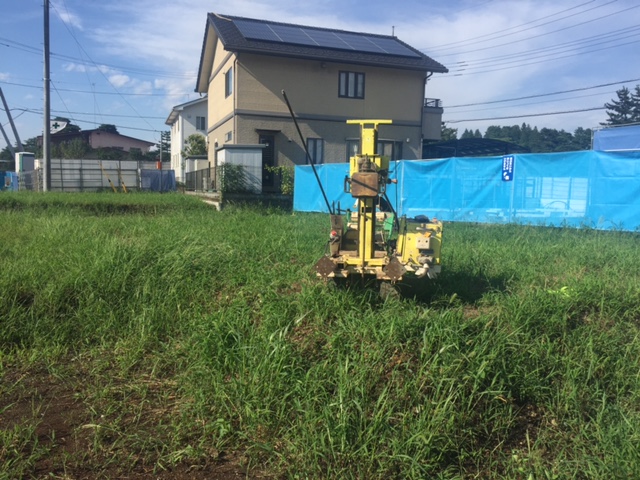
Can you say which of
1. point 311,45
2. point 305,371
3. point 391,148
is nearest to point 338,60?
point 311,45

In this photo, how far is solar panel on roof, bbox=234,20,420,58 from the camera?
2127 cm

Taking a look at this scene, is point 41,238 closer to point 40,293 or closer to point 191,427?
point 40,293

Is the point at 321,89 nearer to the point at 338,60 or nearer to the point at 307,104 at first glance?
the point at 307,104

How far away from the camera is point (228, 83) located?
22125 mm

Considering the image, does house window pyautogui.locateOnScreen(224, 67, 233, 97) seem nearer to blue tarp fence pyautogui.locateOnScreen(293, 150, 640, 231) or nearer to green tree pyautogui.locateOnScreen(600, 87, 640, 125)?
blue tarp fence pyautogui.locateOnScreen(293, 150, 640, 231)

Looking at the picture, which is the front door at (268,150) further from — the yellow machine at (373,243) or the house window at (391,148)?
the yellow machine at (373,243)

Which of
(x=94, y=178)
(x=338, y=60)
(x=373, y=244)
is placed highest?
(x=338, y=60)

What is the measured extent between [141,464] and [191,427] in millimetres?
436

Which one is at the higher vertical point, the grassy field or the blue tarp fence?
the blue tarp fence

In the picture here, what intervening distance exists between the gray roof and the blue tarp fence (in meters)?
7.75

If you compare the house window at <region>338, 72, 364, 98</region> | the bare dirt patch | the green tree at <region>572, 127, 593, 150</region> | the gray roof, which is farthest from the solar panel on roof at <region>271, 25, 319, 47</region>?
the green tree at <region>572, 127, 593, 150</region>

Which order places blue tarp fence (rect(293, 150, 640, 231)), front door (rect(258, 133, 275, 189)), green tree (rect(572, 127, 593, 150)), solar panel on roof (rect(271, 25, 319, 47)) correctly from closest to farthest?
blue tarp fence (rect(293, 150, 640, 231))
front door (rect(258, 133, 275, 189))
solar panel on roof (rect(271, 25, 319, 47))
green tree (rect(572, 127, 593, 150))

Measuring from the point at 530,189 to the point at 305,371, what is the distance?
8978mm

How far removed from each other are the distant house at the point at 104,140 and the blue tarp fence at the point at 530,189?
166 feet
